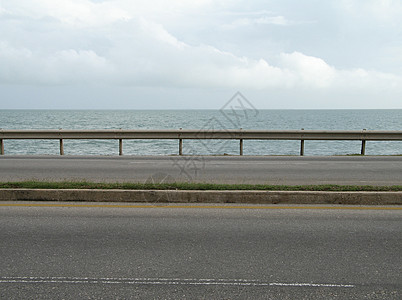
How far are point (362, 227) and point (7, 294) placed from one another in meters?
4.87

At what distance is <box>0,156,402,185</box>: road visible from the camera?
9.99 m

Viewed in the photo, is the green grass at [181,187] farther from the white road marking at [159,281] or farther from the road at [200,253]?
the white road marking at [159,281]

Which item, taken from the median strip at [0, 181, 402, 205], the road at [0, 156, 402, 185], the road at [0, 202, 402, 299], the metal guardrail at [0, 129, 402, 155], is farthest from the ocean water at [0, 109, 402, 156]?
the road at [0, 202, 402, 299]

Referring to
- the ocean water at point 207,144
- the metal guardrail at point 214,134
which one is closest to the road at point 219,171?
the ocean water at point 207,144

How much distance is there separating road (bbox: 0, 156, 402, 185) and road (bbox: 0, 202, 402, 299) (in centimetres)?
313

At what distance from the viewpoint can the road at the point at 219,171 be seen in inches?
393

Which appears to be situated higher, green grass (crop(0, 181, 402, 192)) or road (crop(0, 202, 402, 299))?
green grass (crop(0, 181, 402, 192))

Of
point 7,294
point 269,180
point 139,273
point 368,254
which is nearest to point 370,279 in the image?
point 368,254

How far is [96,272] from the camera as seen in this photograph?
417cm

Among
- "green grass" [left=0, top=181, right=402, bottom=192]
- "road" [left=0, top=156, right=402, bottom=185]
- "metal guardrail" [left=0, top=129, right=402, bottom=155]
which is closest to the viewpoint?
"green grass" [left=0, top=181, right=402, bottom=192]

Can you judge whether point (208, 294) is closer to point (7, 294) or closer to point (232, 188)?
point (7, 294)

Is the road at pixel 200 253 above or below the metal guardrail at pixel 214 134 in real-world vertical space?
below

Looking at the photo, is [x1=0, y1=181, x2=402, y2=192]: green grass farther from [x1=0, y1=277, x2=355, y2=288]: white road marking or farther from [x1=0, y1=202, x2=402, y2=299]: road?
[x1=0, y1=277, x2=355, y2=288]: white road marking

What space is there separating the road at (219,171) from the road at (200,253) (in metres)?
3.13
